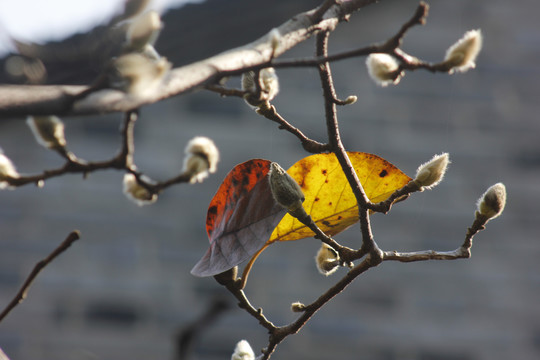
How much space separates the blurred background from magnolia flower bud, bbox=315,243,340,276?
1.32 meters

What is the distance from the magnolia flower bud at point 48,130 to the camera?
356mm

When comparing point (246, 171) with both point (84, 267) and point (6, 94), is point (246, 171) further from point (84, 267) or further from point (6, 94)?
point (84, 267)

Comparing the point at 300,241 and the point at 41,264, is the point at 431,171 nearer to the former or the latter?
the point at 41,264

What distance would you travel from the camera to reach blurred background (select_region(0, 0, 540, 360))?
1.87m

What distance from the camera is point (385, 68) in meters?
0.39

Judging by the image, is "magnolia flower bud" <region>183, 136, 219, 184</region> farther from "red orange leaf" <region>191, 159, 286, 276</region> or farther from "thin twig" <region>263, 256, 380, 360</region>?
"thin twig" <region>263, 256, 380, 360</region>

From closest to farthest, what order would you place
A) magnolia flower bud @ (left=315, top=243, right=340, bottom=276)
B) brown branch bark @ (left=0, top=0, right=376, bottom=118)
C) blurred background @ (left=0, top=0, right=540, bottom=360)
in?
brown branch bark @ (left=0, top=0, right=376, bottom=118) → magnolia flower bud @ (left=315, top=243, right=340, bottom=276) → blurred background @ (left=0, top=0, right=540, bottom=360)

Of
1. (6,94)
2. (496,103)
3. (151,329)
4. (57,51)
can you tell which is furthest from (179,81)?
(496,103)

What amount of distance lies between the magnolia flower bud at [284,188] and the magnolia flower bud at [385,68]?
0.09 meters

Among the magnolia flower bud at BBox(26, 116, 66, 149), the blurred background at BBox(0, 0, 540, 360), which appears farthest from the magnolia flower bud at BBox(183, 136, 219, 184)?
the blurred background at BBox(0, 0, 540, 360)

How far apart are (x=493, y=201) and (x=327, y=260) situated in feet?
0.45

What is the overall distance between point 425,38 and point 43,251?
1602 mm

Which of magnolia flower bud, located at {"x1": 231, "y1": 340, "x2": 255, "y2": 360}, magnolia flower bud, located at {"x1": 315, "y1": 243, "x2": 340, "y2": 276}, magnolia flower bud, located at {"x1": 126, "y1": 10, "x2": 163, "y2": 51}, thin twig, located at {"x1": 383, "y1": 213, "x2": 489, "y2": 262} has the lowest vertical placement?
magnolia flower bud, located at {"x1": 231, "y1": 340, "x2": 255, "y2": 360}

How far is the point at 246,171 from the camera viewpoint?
18.0 inches
